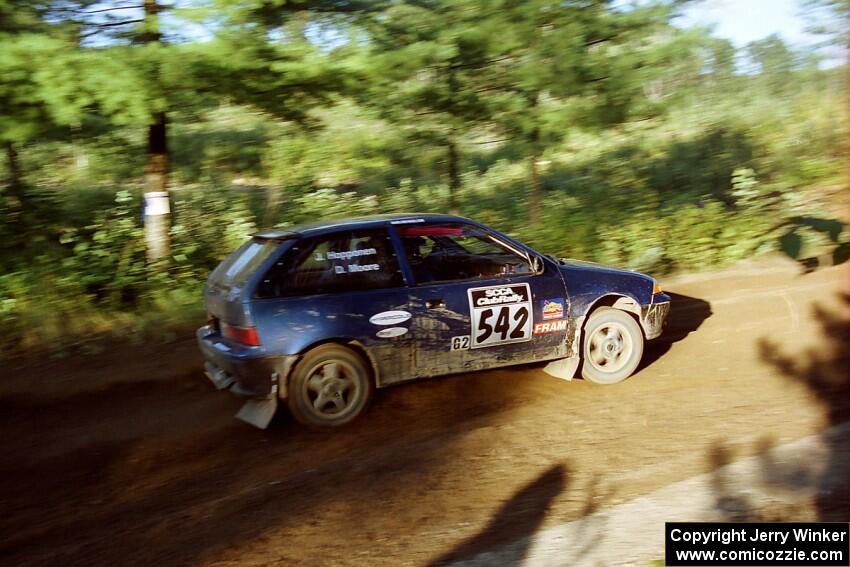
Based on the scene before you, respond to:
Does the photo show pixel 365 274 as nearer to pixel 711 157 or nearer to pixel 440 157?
pixel 440 157

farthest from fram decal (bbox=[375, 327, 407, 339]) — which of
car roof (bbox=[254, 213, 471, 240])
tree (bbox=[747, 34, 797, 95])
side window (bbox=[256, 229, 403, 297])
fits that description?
tree (bbox=[747, 34, 797, 95])

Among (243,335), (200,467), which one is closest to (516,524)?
(200,467)

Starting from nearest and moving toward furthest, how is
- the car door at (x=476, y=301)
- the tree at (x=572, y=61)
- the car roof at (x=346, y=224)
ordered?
1. the car roof at (x=346, y=224)
2. the car door at (x=476, y=301)
3. the tree at (x=572, y=61)

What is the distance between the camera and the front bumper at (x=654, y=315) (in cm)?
763

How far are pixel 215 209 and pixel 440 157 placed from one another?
Result: 4.04 m

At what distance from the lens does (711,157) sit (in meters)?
18.2

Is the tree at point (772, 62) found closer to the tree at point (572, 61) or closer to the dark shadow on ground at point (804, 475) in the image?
the tree at point (572, 61)

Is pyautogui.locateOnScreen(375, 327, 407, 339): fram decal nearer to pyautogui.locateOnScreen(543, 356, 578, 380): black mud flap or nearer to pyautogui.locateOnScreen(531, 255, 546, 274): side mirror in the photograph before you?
pyautogui.locateOnScreen(531, 255, 546, 274): side mirror

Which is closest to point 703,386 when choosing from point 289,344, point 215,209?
point 289,344

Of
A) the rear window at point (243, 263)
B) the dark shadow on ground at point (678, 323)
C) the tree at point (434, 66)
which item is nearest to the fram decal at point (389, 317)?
the rear window at point (243, 263)

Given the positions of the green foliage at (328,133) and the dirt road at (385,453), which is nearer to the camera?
the dirt road at (385,453)

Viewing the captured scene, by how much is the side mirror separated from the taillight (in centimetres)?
256

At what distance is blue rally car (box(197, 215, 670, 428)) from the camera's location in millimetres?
6395

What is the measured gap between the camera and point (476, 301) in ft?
22.7
